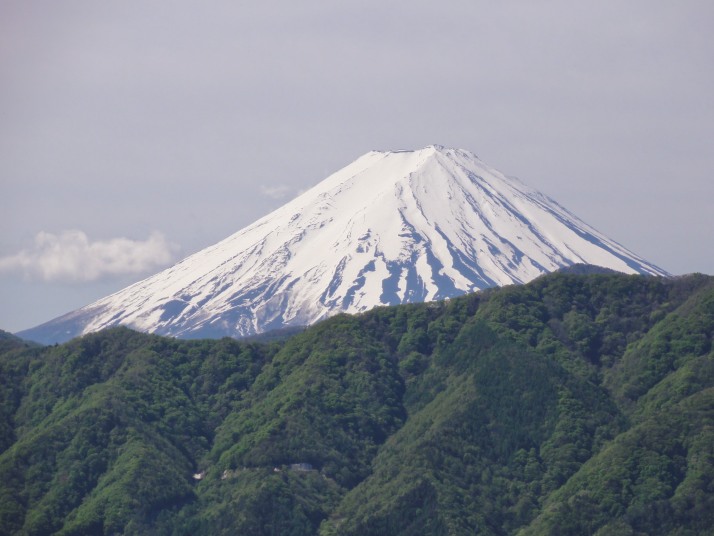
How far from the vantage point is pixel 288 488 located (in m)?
85.2

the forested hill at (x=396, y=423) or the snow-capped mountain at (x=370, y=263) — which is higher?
the snow-capped mountain at (x=370, y=263)

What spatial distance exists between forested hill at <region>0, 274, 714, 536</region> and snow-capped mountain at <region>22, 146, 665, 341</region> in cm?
7219

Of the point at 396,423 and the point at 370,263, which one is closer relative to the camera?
the point at 396,423

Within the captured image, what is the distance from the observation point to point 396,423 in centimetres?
9362

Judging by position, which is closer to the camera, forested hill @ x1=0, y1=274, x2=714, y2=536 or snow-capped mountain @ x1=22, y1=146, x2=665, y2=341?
forested hill @ x1=0, y1=274, x2=714, y2=536

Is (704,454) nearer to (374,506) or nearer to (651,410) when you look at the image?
(651,410)

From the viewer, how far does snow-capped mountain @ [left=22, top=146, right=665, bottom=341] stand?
590 feet

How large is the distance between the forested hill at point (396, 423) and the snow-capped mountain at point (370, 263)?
72188 millimetres

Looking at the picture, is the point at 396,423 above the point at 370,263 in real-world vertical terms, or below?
below

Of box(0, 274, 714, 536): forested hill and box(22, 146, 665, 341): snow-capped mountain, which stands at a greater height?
box(22, 146, 665, 341): snow-capped mountain

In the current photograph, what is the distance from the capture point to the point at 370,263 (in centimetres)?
18538

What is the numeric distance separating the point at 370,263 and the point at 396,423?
9228cm

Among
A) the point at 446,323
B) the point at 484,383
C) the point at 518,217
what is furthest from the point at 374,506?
the point at 518,217

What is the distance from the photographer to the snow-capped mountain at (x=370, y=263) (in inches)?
7082
